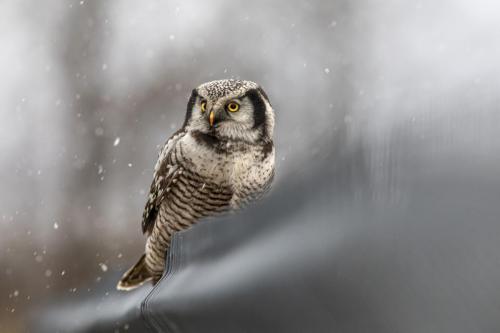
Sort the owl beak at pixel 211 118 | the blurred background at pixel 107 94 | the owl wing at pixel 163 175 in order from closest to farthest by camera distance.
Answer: the owl beak at pixel 211 118, the owl wing at pixel 163 175, the blurred background at pixel 107 94

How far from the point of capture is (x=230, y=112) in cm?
169

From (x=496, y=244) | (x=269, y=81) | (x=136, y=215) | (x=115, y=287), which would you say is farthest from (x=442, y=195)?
(x=136, y=215)

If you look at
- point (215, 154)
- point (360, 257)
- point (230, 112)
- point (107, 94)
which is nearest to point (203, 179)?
point (215, 154)

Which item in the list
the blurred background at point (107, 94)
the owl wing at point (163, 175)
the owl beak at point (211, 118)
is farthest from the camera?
the blurred background at point (107, 94)

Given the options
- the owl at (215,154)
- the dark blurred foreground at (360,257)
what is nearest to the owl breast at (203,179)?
the owl at (215,154)

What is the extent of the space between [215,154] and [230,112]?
0.12 m

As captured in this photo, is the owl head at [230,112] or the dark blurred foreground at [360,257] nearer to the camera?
the dark blurred foreground at [360,257]

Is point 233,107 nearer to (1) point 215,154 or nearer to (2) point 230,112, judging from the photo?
(2) point 230,112

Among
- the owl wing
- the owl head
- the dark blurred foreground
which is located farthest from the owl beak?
the dark blurred foreground

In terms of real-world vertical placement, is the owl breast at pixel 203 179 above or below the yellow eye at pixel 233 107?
below

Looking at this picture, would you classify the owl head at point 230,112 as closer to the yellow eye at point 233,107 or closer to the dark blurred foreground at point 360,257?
the yellow eye at point 233,107

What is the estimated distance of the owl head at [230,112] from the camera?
5.47 ft

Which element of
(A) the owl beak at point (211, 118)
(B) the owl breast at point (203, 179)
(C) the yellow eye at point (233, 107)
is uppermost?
(C) the yellow eye at point (233, 107)

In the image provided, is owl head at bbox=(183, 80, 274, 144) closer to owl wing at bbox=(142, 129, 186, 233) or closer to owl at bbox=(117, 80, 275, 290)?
owl at bbox=(117, 80, 275, 290)
